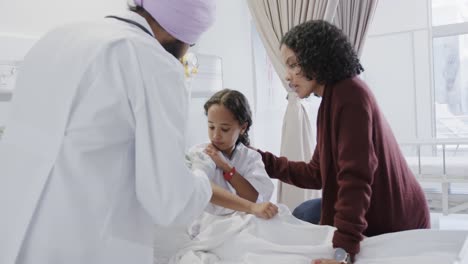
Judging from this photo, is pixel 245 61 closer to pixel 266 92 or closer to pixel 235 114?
pixel 266 92

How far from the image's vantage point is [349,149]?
1.33 meters

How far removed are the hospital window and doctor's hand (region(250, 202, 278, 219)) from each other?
13.7 feet

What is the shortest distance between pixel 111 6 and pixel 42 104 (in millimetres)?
1066

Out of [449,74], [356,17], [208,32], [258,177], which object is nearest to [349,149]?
[258,177]

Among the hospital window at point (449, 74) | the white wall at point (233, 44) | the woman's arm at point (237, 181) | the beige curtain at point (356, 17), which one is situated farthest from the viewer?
the hospital window at point (449, 74)

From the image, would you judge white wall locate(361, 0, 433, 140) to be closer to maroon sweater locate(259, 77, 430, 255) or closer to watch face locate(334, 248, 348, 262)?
maroon sweater locate(259, 77, 430, 255)

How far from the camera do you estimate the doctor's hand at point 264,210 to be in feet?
4.88

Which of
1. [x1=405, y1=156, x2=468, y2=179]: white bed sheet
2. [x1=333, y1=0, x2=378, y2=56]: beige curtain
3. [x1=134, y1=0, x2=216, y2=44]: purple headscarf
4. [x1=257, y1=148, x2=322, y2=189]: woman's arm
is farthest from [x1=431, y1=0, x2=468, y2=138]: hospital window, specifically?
[x1=134, y1=0, x2=216, y2=44]: purple headscarf

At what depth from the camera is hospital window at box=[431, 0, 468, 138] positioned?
4883mm

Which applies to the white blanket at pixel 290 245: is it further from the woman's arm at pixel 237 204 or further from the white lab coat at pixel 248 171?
the white lab coat at pixel 248 171

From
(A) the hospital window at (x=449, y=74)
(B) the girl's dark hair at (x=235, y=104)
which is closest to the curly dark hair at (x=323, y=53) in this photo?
(B) the girl's dark hair at (x=235, y=104)

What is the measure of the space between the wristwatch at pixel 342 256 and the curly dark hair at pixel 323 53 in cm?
59

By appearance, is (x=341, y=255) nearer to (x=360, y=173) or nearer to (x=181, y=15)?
(x=360, y=173)

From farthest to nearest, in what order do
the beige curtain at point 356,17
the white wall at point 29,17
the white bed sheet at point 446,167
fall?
the white bed sheet at point 446,167 → the beige curtain at point 356,17 → the white wall at point 29,17
